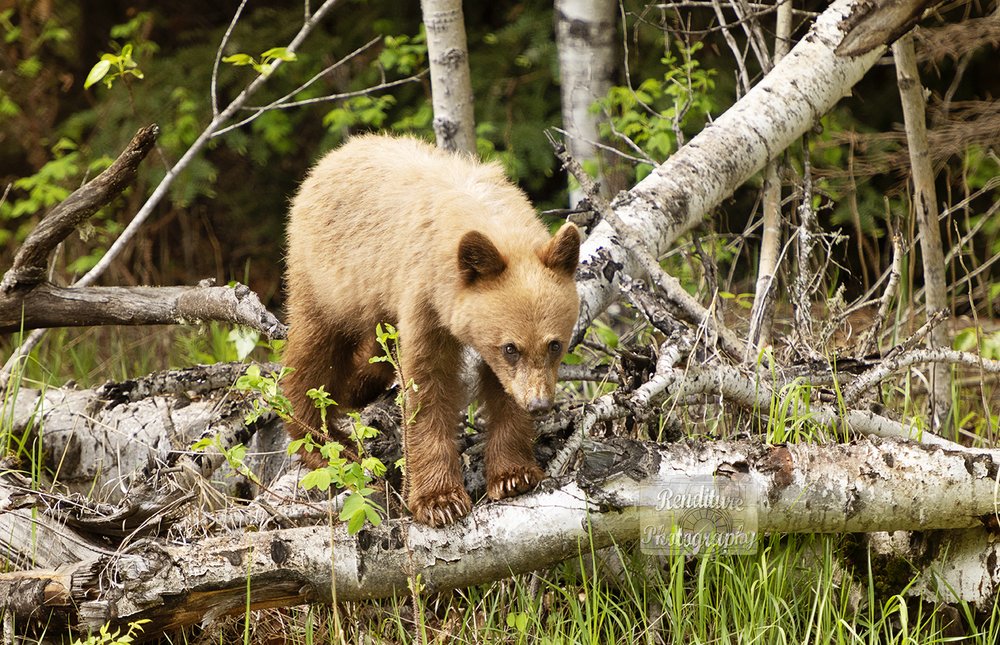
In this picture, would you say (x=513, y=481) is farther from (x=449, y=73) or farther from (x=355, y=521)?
(x=449, y=73)

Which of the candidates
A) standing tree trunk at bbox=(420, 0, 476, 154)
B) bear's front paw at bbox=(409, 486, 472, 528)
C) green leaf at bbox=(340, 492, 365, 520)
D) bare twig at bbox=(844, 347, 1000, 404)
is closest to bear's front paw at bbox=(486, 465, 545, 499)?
bear's front paw at bbox=(409, 486, 472, 528)

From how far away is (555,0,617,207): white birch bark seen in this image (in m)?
5.79

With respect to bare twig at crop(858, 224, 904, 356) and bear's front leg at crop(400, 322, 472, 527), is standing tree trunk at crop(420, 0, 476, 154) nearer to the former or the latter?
bear's front leg at crop(400, 322, 472, 527)

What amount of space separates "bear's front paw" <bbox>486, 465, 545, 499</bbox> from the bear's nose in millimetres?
245

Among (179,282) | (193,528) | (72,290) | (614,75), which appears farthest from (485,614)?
(179,282)

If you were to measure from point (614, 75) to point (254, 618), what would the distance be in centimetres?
414

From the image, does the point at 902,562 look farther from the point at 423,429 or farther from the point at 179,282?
the point at 179,282

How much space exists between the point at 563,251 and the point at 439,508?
87cm

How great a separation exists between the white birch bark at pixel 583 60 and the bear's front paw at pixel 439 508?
2968 millimetres

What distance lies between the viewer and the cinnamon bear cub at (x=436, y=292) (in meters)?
3.11

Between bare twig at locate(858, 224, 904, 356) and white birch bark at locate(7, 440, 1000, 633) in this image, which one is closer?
white birch bark at locate(7, 440, 1000, 633)

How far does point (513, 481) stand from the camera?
10.4 feet

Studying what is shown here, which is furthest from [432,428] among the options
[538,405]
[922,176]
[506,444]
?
[922,176]

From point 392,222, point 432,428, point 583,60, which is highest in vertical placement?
point 583,60
